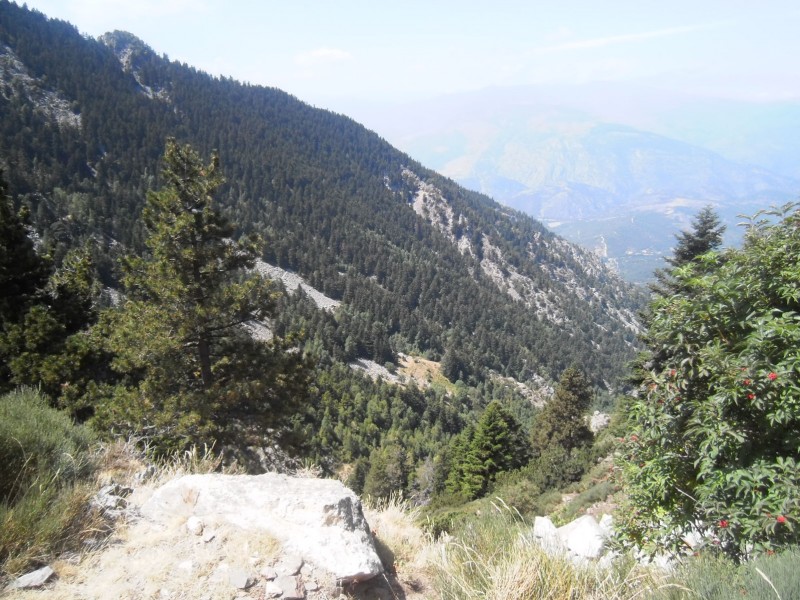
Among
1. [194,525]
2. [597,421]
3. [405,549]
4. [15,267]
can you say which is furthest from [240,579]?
[597,421]

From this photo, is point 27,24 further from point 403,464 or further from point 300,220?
point 403,464

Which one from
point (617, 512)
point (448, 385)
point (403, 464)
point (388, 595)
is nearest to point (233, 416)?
point (388, 595)

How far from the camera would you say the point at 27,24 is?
179 meters

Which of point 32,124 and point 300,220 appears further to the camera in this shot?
point 300,220

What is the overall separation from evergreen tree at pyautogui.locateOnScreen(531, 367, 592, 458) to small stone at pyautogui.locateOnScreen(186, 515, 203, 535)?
3110cm

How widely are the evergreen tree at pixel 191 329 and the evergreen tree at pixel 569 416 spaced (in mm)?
25512

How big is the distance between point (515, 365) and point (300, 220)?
315ft

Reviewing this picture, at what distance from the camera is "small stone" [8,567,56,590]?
3213 millimetres

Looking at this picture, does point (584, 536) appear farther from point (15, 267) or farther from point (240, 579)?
point (15, 267)

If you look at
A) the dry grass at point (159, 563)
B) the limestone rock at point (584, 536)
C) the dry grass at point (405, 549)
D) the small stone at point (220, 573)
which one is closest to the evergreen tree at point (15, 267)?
the dry grass at point (159, 563)

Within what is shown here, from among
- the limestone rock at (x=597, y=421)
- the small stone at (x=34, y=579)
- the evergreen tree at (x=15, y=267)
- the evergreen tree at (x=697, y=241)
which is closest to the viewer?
the small stone at (x=34, y=579)

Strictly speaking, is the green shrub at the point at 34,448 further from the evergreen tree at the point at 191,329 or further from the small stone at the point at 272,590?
the evergreen tree at the point at 191,329

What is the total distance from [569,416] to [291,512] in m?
31.7

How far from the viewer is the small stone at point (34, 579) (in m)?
3.21
